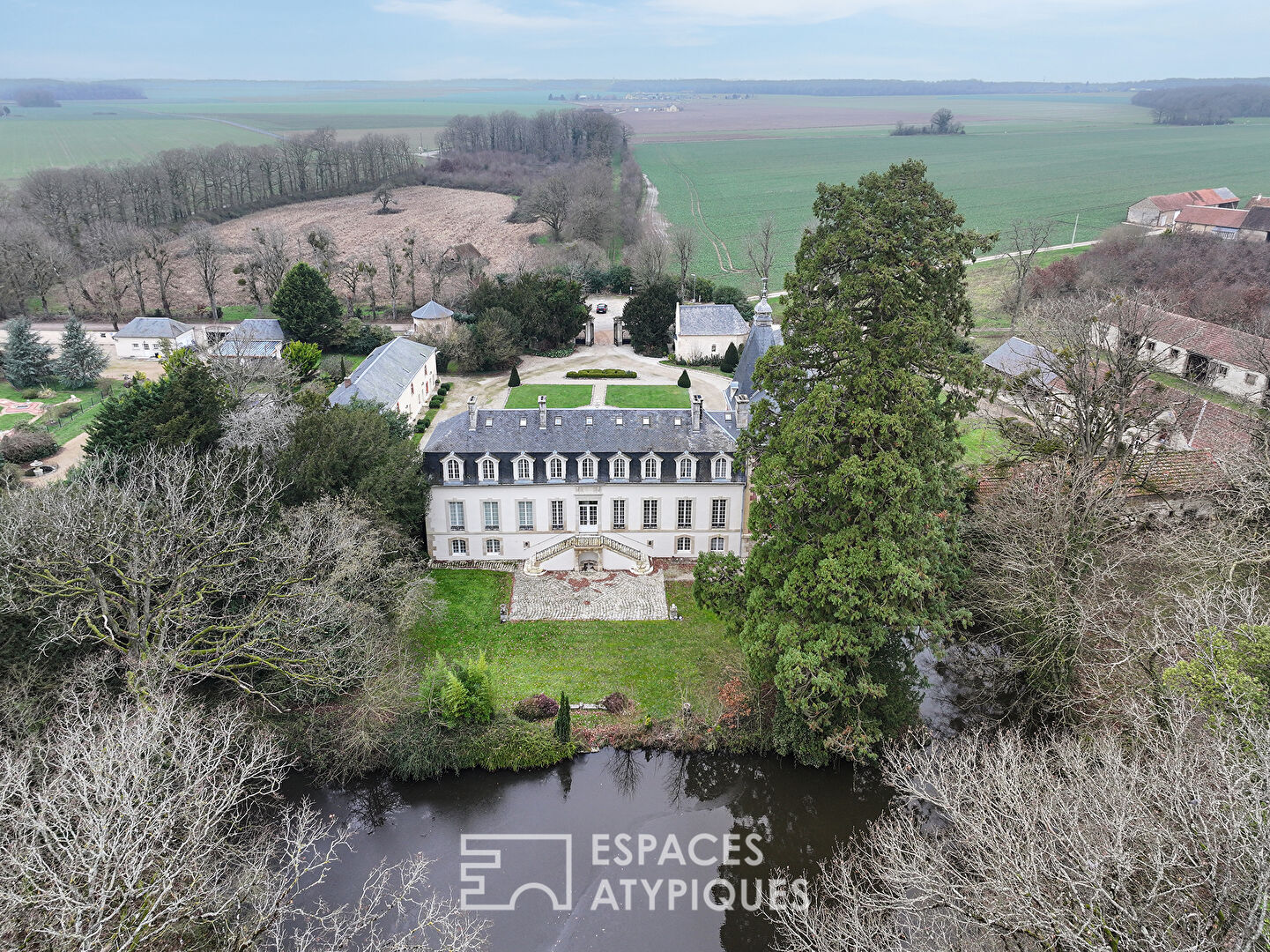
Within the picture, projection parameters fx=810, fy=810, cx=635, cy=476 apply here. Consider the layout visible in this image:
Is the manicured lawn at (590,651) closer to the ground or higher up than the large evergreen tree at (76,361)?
closer to the ground

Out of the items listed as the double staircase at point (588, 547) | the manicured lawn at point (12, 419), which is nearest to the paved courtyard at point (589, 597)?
the double staircase at point (588, 547)

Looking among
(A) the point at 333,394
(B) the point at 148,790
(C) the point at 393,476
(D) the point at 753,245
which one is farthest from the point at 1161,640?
(D) the point at 753,245

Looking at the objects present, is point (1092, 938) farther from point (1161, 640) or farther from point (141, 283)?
point (141, 283)

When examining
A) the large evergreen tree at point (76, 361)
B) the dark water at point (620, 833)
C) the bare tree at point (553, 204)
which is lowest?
the dark water at point (620, 833)

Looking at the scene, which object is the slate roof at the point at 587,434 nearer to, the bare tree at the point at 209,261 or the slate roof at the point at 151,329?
the slate roof at the point at 151,329

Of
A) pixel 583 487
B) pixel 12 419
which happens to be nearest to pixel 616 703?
pixel 583 487

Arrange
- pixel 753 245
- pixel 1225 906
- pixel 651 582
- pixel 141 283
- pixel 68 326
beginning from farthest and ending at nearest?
pixel 753 245 < pixel 141 283 < pixel 68 326 < pixel 651 582 < pixel 1225 906
